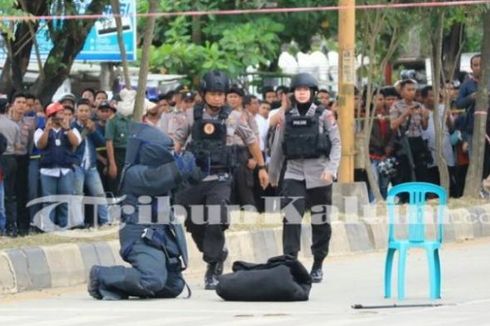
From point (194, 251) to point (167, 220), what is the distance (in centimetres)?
246

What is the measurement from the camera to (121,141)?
18.1m

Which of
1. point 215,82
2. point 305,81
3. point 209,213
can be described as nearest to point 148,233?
point 209,213

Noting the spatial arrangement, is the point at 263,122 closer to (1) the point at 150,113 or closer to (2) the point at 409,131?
(2) the point at 409,131

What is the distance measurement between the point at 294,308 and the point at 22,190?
687 cm

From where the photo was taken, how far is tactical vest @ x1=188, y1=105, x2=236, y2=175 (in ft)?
41.9

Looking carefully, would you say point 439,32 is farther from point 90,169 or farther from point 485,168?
point 90,169

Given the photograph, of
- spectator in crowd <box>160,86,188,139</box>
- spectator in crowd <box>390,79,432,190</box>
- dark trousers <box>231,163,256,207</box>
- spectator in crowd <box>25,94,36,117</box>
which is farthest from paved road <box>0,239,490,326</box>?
spectator in crowd <box>390,79,432,190</box>

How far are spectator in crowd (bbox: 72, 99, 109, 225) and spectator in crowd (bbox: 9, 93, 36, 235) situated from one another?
538mm

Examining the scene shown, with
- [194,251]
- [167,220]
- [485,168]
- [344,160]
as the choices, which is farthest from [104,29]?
[167,220]

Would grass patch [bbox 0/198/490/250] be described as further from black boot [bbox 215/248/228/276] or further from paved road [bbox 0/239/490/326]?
black boot [bbox 215/248/228/276]

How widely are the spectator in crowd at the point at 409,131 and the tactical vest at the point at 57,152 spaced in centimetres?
551

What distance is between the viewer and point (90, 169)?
57.6 ft

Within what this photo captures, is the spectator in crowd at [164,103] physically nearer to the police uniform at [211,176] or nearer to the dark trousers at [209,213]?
the police uniform at [211,176]

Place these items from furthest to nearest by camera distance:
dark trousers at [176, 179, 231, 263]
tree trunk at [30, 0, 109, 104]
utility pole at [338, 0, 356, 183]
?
tree trunk at [30, 0, 109, 104] < utility pole at [338, 0, 356, 183] < dark trousers at [176, 179, 231, 263]
